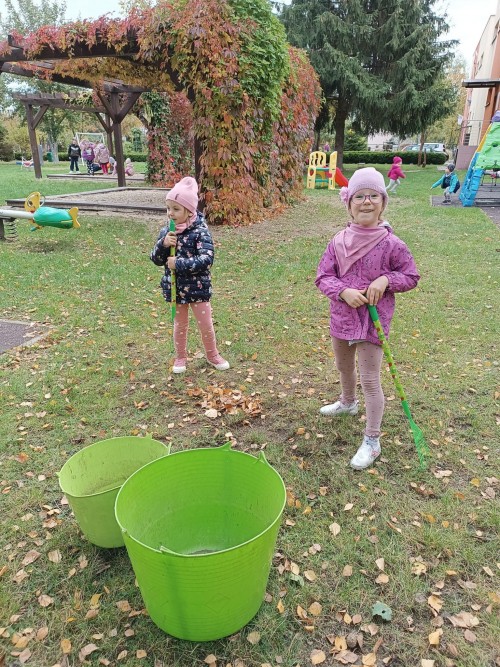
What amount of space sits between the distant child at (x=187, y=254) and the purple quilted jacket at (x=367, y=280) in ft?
3.73

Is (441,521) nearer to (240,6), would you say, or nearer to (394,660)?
(394,660)

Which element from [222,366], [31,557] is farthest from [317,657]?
[222,366]

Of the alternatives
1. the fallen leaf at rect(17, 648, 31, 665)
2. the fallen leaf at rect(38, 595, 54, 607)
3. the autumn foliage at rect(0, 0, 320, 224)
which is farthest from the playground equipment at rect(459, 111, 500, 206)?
the fallen leaf at rect(17, 648, 31, 665)

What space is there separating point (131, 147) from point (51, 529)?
46722 mm

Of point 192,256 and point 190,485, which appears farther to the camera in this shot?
point 192,256

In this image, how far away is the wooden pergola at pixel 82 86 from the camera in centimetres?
938

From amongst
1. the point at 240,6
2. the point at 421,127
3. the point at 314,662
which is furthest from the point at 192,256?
the point at 421,127

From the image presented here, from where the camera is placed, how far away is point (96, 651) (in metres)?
1.89

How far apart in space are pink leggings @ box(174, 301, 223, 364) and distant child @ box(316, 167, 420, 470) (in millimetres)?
1280

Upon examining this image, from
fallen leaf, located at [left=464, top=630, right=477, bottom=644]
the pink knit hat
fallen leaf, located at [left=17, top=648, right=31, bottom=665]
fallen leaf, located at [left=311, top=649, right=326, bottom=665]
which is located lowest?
fallen leaf, located at [left=17, top=648, right=31, bottom=665]

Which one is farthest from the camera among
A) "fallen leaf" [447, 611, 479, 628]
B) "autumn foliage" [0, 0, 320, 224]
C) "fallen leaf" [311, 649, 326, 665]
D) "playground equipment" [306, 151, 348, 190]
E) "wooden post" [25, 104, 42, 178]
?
"wooden post" [25, 104, 42, 178]

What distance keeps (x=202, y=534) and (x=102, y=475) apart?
62 centimetres

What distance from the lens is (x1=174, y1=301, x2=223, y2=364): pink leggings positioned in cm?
382

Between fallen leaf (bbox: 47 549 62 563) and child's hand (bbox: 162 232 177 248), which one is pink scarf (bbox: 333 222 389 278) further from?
fallen leaf (bbox: 47 549 62 563)
